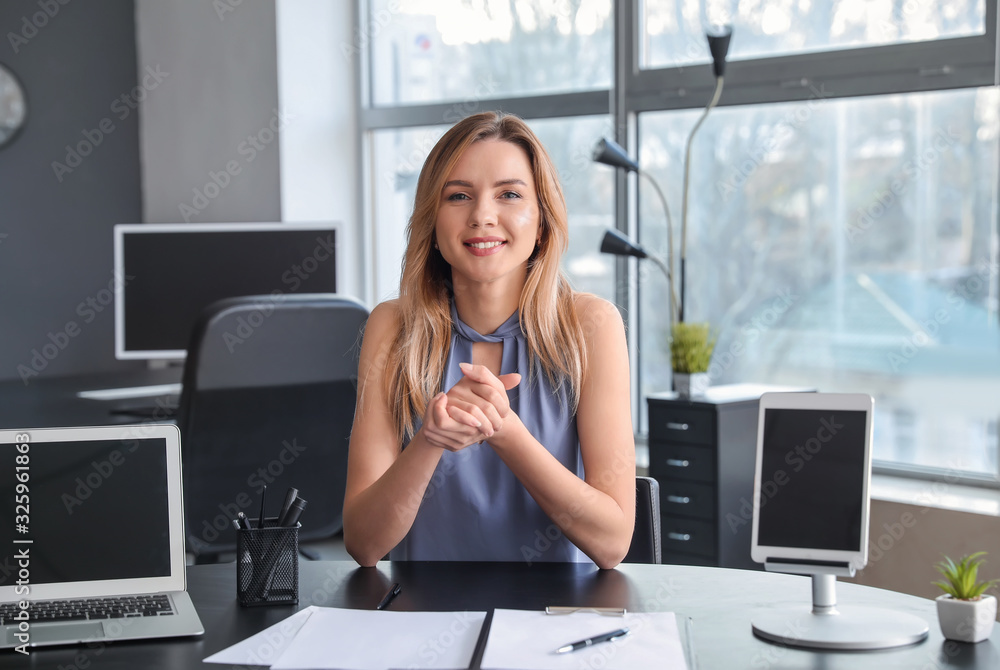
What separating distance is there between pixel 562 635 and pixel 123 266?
2.54 m

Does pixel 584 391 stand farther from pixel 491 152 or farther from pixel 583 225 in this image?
pixel 583 225

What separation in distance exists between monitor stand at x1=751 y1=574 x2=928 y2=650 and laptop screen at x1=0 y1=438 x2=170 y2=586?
76 centimetres

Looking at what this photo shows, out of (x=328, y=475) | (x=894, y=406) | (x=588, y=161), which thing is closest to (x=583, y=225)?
(x=588, y=161)

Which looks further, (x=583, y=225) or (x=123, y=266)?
(x=583, y=225)

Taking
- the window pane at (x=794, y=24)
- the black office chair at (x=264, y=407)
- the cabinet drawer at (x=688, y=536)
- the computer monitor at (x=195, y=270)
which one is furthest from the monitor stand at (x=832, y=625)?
the computer monitor at (x=195, y=270)

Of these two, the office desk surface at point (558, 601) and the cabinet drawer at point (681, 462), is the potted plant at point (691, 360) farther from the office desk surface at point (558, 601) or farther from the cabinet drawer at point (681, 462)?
the office desk surface at point (558, 601)

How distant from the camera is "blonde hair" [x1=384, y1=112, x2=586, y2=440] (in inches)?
63.9

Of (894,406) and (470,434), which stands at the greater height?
(470,434)

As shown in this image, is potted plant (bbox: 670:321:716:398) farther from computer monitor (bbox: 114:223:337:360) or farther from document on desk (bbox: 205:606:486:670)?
document on desk (bbox: 205:606:486:670)

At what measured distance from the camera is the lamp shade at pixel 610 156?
2.99 meters

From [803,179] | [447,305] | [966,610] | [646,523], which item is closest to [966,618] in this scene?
[966,610]

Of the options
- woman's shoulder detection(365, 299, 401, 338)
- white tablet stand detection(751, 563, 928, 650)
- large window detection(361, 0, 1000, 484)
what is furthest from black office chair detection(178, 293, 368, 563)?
white tablet stand detection(751, 563, 928, 650)

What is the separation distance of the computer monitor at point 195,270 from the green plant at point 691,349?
1.14 meters

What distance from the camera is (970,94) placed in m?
2.76
